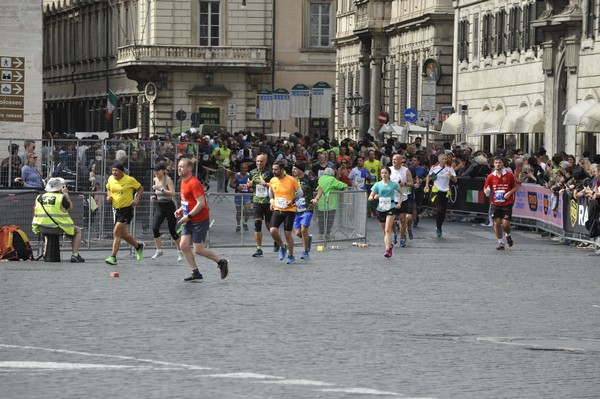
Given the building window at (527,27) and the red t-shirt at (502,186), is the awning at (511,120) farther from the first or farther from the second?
the red t-shirt at (502,186)

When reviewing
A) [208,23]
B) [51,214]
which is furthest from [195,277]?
[208,23]

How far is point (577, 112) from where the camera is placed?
162 ft

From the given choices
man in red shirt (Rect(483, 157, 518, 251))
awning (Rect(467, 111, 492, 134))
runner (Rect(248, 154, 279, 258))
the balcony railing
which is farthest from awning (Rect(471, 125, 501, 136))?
the balcony railing

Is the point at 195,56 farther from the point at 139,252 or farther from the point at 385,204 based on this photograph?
the point at 139,252

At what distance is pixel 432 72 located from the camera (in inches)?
1800

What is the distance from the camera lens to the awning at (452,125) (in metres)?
63.1

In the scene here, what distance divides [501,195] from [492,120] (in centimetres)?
2859

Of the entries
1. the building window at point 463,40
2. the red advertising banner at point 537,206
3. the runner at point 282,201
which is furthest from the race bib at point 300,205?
the building window at point 463,40

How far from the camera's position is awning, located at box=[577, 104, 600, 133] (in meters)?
47.8

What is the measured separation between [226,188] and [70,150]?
575 inches

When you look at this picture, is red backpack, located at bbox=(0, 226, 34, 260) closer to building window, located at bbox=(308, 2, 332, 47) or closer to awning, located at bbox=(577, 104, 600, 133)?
awning, located at bbox=(577, 104, 600, 133)

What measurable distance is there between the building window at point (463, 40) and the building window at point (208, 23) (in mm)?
29177

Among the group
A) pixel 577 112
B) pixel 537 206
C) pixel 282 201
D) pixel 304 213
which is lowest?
pixel 537 206

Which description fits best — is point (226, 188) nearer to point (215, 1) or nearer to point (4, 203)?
point (4, 203)
